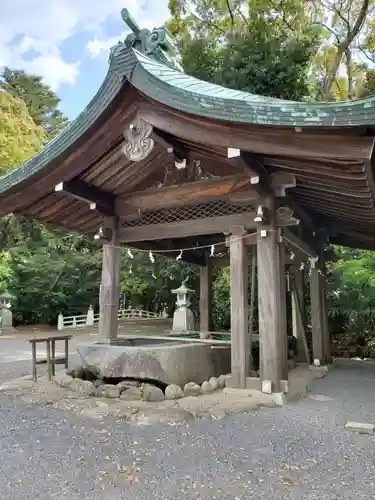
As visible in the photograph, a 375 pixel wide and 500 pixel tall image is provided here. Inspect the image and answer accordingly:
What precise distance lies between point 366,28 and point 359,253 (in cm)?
1059

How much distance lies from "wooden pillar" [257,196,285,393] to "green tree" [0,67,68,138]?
2598 cm

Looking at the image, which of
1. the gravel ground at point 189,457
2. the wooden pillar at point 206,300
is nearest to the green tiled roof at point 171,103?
the gravel ground at point 189,457

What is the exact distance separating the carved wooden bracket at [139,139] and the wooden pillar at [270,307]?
179 centimetres

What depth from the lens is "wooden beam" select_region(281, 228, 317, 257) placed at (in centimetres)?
607

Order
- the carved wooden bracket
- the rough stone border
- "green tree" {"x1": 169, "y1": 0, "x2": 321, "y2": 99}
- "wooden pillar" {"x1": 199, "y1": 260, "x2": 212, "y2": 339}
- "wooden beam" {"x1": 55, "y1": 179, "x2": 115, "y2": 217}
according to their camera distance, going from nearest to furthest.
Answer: the rough stone border, the carved wooden bracket, "wooden beam" {"x1": 55, "y1": 179, "x2": 115, "y2": 217}, "wooden pillar" {"x1": 199, "y1": 260, "x2": 212, "y2": 339}, "green tree" {"x1": 169, "y1": 0, "x2": 321, "y2": 99}

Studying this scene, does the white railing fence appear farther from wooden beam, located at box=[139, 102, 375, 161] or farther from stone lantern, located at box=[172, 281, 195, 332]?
wooden beam, located at box=[139, 102, 375, 161]

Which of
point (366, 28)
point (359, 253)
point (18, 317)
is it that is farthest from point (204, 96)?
point (18, 317)

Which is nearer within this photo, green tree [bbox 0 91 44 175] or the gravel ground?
the gravel ground

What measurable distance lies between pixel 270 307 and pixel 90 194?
10.8 feet

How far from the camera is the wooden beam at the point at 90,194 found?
19.5 ft

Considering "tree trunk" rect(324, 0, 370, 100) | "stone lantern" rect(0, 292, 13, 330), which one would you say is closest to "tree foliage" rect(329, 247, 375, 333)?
"tree trunk" rect(324, 0, 370, 100)

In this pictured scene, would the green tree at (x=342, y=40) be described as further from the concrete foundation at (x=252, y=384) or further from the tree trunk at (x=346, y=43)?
the concrete foundation at (x=252, y=384)

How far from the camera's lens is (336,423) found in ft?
14.5

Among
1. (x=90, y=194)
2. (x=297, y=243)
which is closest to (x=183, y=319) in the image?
(x=297, y=243)
